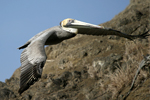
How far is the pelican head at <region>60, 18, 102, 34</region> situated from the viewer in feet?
20.5

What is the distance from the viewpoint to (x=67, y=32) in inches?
266

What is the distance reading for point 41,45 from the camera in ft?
19.9

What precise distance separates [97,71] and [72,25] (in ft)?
21.1

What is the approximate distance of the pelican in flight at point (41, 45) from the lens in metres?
5.30

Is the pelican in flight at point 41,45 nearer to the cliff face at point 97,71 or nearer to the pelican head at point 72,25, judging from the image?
the pelican head at point 72,25

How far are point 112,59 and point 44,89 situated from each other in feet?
11.4

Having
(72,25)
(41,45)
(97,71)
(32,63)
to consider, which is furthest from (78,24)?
(97,71)

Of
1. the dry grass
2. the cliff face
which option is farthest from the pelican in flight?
the cliff face

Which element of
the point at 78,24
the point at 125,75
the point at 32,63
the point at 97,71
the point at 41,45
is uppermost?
the point at 78,24

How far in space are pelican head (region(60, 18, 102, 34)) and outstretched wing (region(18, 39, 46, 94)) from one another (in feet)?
2.71

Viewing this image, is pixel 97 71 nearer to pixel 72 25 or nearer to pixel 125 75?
pixel 125 75

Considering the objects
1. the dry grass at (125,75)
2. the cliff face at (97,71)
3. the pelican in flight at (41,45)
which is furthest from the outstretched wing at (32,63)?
the dry grass at (125,75)

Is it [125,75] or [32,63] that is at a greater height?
[32,63]

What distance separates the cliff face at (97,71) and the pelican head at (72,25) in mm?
4416
